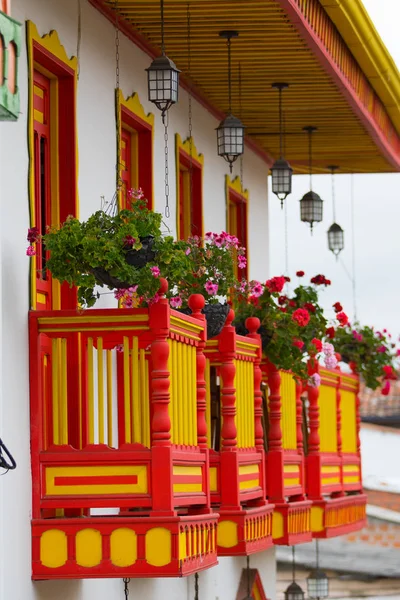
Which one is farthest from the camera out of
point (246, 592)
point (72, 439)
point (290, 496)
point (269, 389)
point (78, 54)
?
point (246, 592)

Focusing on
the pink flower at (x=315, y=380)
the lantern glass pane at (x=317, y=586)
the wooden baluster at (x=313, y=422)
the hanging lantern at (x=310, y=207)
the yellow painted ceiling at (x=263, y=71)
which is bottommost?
the lantern glass pane at (x=317, y=586)

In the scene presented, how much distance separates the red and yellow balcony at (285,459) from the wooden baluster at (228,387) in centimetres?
190

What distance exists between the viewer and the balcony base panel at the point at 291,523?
15.4 meters

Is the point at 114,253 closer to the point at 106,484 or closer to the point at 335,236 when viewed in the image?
the point at 106,484

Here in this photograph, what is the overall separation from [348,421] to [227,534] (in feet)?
21.3

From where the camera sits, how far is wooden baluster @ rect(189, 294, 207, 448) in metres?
11.9

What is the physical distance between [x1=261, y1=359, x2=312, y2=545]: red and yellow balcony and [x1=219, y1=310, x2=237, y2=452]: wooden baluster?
74.9 inches

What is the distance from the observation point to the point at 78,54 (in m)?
12.8

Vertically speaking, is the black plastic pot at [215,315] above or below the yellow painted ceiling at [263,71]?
below

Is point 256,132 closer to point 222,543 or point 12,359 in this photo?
point 222,543

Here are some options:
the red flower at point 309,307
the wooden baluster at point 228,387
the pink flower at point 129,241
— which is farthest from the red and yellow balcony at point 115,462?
the red flower at point 309,307

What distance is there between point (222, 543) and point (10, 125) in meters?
4.05

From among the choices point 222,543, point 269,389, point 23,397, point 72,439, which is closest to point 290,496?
point 269,389

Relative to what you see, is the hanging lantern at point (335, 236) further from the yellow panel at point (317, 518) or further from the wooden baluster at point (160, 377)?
the wooden baluster at point (160, 377)
